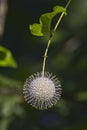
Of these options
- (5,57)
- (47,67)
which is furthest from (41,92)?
(47,67)

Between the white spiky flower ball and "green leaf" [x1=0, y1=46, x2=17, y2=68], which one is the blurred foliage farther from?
the white spiky flower ball

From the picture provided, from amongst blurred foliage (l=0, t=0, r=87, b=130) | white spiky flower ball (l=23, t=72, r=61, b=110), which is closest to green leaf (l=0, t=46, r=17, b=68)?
blurred foliage (l=0, t=0, r=87, b=130)

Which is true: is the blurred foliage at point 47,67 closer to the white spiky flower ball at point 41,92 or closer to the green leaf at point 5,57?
the green leaf at point 5,57

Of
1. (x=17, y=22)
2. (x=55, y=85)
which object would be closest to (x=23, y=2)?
(x=17, y=22)

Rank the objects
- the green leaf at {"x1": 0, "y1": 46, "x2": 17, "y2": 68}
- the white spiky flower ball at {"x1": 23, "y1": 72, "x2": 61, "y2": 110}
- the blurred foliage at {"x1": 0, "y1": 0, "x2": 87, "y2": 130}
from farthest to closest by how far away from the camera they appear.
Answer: the blurred foliage at {"x1": 0, "y1": 0, "x2": 87, "y2": 130} → the green leaf at {"x1": 0, "y1": 46, "x2": 17, "y2": 68} → the white spiky flower ball at {"x1": 23, "y1": 72, "x2": 61, "y2": 110}

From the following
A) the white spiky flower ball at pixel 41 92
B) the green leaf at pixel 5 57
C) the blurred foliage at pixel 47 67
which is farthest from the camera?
the blurred foliage at pixel 47 67

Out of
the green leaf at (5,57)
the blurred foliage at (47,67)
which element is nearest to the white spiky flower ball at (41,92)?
the green leaf at (5,57)
